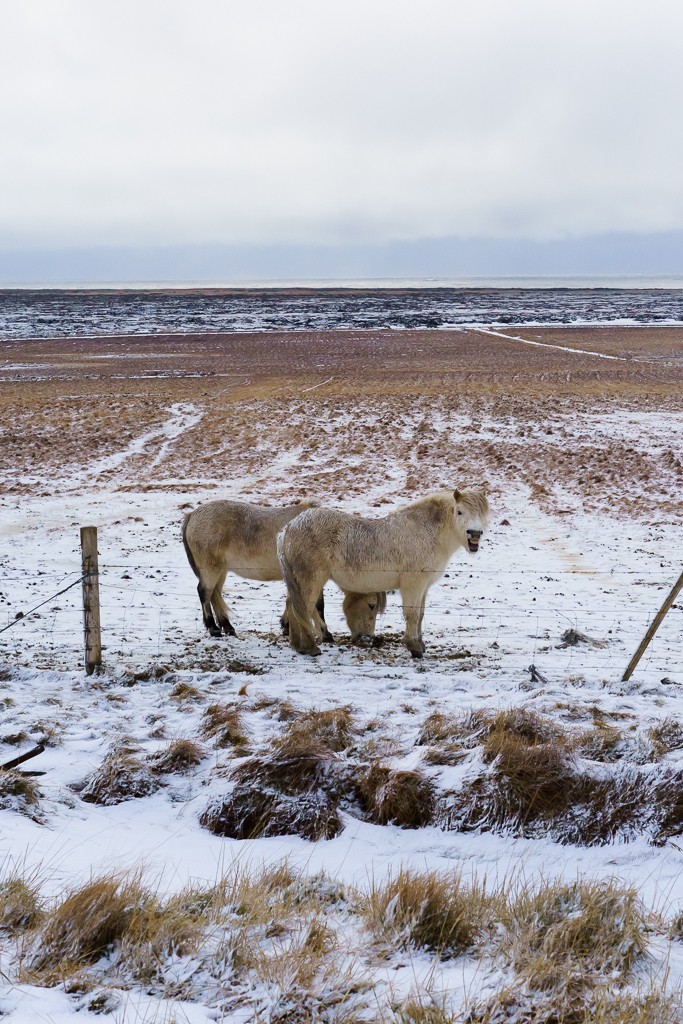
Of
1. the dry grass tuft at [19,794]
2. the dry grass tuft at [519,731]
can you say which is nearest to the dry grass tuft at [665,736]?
the dry grass tuft at [519,731]

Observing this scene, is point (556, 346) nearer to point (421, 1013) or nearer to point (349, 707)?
point (349, 707)

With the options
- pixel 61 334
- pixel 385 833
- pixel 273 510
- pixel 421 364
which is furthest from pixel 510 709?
pixel 61 334

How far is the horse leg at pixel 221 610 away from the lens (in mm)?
9680

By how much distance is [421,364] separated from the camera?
43625 millimetres

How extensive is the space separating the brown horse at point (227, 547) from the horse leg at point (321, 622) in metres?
0.26

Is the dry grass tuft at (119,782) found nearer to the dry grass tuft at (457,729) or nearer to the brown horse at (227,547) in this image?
the dry grass tuft at (457,729)

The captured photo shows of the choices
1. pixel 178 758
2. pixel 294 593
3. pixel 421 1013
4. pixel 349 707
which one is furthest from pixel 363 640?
pixel 421 1013

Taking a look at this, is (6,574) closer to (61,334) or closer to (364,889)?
(364,889)

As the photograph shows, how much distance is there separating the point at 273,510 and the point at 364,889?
238 inches

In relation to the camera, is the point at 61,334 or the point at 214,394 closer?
the point at 214,394

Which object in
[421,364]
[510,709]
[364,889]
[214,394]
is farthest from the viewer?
[421,364]

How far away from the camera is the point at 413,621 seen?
8.84 m

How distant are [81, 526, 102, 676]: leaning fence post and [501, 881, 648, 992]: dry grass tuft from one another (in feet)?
16.8

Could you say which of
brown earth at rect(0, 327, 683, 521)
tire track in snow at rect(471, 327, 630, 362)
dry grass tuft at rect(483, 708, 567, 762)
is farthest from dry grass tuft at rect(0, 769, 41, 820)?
tire track in snow at rect(471, 327, 630, 362)
